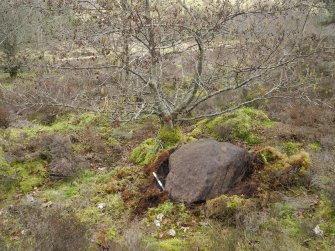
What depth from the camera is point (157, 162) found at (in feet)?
25.5

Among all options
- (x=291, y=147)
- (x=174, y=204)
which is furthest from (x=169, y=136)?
(x=291, y=147)

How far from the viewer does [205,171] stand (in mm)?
6664

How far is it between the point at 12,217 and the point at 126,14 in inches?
168

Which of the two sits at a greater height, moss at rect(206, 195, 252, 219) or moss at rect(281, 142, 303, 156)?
moss at rect(206, 195, 252, 219)

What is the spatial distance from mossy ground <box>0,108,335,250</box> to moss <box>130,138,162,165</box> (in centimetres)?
3

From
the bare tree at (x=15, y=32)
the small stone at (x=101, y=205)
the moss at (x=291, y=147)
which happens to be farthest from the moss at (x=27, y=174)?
the bare tree at (x=15, y=32)

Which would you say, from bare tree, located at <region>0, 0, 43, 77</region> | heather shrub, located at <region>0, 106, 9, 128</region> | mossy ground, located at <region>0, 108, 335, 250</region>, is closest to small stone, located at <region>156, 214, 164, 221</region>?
mossy ground, located at <region>0, 108, 335, 250</region>

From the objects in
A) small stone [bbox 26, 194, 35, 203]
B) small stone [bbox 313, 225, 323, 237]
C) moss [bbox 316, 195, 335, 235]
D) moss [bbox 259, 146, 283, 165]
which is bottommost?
small stone [bbox 26, 194, 35, 203]

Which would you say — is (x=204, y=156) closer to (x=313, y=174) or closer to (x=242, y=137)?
(x=313, y=174)

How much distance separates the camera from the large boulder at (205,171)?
6.55m

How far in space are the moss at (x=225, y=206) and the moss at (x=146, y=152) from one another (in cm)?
260

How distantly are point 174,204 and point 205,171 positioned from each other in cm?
79

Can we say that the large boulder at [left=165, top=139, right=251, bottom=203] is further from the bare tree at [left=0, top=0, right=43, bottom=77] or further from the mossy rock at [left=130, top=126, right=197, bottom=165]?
the bare tree at [left=0, top=0, right=43, bottom=77]

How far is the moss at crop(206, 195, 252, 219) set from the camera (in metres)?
5.93
